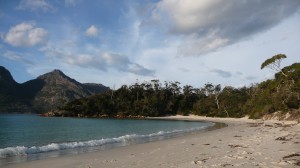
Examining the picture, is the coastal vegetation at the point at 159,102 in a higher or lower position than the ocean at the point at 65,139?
higher

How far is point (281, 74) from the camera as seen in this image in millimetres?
49438

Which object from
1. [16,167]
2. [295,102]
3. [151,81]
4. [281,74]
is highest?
[151,81]

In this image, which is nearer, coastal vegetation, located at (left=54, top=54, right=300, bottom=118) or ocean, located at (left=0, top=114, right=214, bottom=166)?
ocean, located at (left=0, top=114, right=214, bottom=166)

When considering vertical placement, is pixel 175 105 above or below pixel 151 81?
below

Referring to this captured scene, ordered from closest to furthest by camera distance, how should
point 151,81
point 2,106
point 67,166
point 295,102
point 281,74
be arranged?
point 67,166, point 295,102, point 281,74, point 151,81, point 2,106

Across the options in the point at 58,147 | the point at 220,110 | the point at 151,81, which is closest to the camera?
the point at 58,147

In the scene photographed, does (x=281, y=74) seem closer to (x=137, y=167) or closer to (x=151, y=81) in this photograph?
(x=137, y=167)

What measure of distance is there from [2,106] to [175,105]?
421 feet

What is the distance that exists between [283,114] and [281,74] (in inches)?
296

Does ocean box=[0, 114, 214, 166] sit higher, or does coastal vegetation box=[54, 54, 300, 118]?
coastal vegetation box=[54, 54, 300, 118]

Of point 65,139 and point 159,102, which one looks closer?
point 65,139

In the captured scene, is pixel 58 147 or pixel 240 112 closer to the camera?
pixel 58 147

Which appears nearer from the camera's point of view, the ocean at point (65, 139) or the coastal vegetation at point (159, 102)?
the ocean at point (65, 139)

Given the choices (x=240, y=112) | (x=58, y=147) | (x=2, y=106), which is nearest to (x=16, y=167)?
(x=58, y=147)
